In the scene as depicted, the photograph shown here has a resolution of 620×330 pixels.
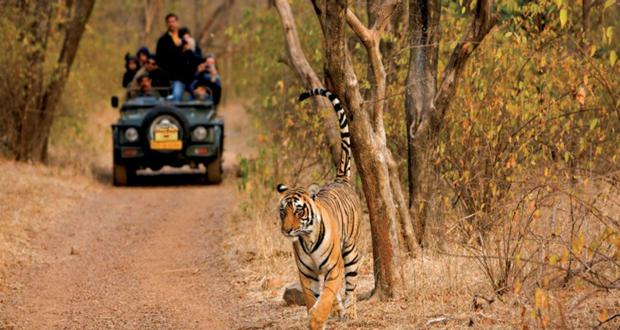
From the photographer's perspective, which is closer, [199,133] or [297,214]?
[297,214]

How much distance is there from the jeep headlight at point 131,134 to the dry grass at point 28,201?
984 mm

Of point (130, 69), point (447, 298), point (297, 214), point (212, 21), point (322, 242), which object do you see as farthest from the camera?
point (212, 21)

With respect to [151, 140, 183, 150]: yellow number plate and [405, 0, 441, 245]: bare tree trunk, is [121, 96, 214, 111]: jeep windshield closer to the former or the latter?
[151, 140, 183, 150]: yellow number plate

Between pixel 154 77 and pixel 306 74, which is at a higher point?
pixel 154 77

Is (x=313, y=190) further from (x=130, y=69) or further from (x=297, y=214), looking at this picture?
(x=130, y=69)

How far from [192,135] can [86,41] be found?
8581mm

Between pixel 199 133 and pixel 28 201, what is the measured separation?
3.67 meters

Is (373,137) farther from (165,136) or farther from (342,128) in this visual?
(165,136)

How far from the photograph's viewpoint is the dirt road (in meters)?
9.27

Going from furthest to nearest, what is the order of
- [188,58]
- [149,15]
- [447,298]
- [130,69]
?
[149,15], [130,69], [188,58], [447,298]

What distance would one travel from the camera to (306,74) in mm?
10812

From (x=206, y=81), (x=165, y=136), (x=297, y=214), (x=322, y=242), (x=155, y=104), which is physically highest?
(x=206, y=81)

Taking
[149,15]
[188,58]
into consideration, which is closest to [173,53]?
[188,58]

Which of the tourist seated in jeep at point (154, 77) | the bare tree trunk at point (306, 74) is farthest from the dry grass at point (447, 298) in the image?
the tourist seated in jeep at point (154, 77)
